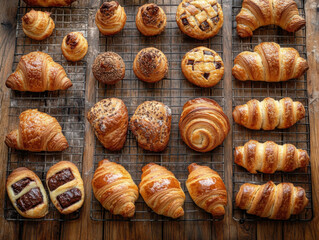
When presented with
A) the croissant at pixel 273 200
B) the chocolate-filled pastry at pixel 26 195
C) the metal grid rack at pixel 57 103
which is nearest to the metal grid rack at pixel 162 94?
the metal grid rack at pixel 57 103

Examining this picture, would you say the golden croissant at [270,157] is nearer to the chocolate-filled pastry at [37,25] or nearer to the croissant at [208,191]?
the croissant at [208,191]

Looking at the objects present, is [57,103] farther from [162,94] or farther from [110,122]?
[162,94]

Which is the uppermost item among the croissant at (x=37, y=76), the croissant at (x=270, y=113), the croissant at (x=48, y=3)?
the croissant at (x=48, y=3)

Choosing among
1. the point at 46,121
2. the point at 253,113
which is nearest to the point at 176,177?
the point at 253,113

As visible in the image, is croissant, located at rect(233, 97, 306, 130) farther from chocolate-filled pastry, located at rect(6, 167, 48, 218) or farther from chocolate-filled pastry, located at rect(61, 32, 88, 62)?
Result: chocolate-filled pastry, located at rect(6, 167, 48, 218)

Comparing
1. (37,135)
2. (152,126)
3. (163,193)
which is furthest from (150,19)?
(163,193)

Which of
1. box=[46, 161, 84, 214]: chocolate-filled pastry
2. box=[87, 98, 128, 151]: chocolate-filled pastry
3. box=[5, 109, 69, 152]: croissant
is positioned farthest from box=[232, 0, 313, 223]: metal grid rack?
box=[5, 109, 69, 152]: croissant
